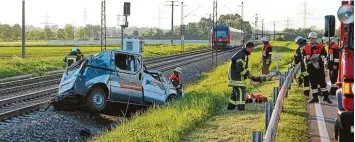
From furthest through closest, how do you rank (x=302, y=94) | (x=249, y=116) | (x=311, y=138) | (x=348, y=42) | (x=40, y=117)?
(x=302, y=94) → (x=40, y=117) → (x=249, y=116) → (x=311, y=138) → (x=348, y=42)

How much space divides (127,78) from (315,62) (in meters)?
4.99

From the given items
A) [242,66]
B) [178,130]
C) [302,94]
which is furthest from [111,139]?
[302,94]

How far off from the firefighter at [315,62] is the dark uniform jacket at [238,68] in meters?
2.42

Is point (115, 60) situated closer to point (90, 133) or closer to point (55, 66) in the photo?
point (90, 133)

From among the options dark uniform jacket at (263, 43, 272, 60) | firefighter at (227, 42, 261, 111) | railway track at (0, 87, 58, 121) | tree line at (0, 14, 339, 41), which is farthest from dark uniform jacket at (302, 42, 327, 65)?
tree line at (0, 14, 339, 41)

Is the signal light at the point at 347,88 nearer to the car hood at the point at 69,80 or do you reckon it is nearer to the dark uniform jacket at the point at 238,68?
the dark uniform jacket at the point at 238,68

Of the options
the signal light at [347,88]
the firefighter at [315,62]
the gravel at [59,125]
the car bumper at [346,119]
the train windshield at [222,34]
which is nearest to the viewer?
the car bumper at [346,119]

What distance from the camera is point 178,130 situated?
1019cm

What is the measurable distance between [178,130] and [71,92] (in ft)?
16.7

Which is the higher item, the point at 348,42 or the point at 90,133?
the point at 348,42

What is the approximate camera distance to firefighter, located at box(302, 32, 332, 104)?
14.0m

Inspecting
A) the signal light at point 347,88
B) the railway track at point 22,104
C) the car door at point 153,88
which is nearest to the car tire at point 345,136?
the signal light at point 347,88

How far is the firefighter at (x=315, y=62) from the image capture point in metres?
14.0

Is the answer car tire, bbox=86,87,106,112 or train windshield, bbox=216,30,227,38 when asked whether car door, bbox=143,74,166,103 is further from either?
train windshield, bbox=216,30,227,38
